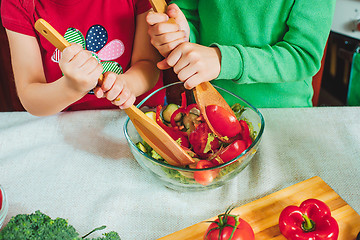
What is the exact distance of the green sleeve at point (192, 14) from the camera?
3.28 ft

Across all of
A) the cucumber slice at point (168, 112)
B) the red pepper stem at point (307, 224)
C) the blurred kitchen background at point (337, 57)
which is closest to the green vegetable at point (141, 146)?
the cucumber slice at point (168, 112)

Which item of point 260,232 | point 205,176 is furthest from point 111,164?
point 260,232

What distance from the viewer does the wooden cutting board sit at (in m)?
0.62

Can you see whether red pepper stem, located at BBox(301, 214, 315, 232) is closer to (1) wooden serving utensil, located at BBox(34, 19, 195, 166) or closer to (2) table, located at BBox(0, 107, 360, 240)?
(2) table, located at BBox(0, 107, 360, 240)

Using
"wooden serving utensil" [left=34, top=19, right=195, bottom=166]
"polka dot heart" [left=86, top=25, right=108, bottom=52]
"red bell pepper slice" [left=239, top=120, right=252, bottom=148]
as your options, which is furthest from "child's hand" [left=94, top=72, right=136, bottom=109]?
"polka dot heart" [left=86, top=25, right=108, bottom=52]

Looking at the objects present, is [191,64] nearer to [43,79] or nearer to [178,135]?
[178,135]

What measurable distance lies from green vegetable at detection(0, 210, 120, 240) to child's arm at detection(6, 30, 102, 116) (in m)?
0.29

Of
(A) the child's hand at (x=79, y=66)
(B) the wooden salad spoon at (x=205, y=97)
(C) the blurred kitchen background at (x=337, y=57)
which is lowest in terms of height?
(C) the blurred kitchen background at (x=337, y=57)

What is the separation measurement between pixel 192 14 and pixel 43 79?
1.64ft

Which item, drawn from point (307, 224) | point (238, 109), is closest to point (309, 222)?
point (307, 224)

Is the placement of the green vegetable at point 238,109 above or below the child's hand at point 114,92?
below

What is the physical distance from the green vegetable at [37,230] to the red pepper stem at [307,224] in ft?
1.14

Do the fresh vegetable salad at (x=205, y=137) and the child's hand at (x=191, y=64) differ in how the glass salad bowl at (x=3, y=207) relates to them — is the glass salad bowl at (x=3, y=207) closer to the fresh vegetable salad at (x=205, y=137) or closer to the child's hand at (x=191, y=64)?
the fresh vegetable salad at (x=205, y=137)

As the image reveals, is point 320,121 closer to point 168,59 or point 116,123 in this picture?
point 168,59
